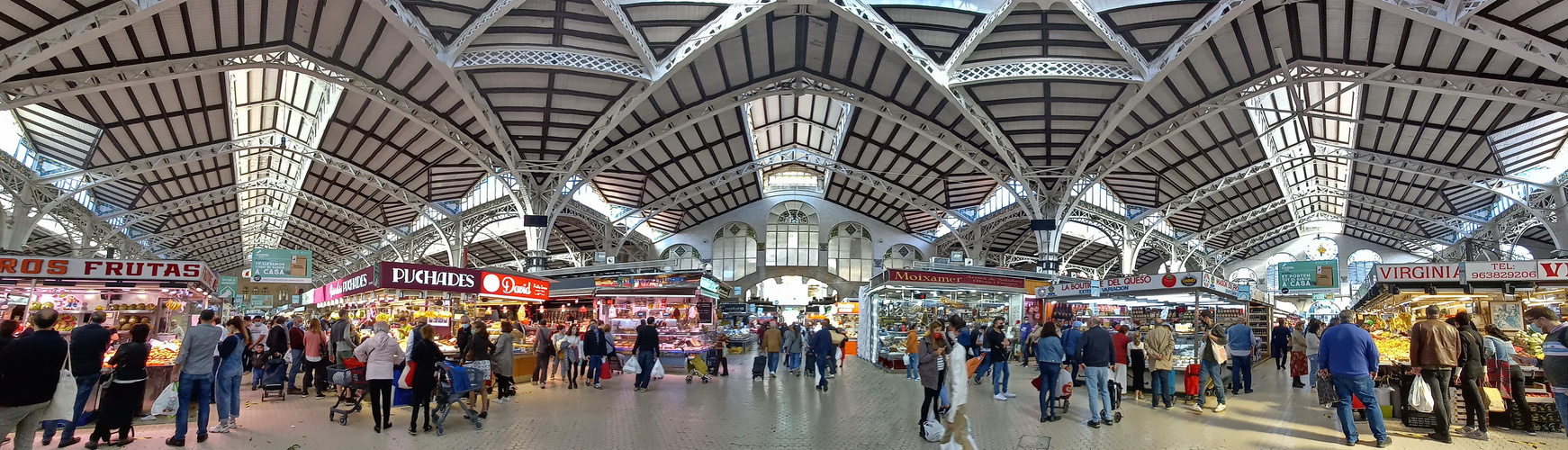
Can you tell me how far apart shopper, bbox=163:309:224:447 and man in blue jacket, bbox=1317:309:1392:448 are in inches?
410

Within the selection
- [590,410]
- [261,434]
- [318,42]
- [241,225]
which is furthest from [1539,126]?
[241,225]

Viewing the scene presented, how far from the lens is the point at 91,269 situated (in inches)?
500

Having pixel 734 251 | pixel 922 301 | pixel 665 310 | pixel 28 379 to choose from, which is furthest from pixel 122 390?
pixel 734 251

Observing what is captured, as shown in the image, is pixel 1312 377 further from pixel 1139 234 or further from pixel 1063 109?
pixel 1139 234

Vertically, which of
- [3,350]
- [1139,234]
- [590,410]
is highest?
[1139,234]

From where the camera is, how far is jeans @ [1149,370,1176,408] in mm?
10516

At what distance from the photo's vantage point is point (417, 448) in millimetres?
7582

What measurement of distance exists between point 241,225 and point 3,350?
4119 cm

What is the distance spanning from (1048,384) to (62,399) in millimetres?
8910

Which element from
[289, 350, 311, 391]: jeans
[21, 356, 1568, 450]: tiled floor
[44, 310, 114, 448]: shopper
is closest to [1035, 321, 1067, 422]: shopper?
[21, 356, 1568, 450]: tiled floor

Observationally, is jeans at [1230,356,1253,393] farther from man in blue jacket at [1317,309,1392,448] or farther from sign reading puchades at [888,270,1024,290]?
sign reading puchades at [888,270,1024,290]

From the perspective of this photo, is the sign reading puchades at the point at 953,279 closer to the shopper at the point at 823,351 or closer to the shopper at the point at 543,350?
the shopper at the point at 823,351

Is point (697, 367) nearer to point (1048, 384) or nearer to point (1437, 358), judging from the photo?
point (1048, 384)

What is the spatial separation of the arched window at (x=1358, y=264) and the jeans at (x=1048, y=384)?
41.2 meters
